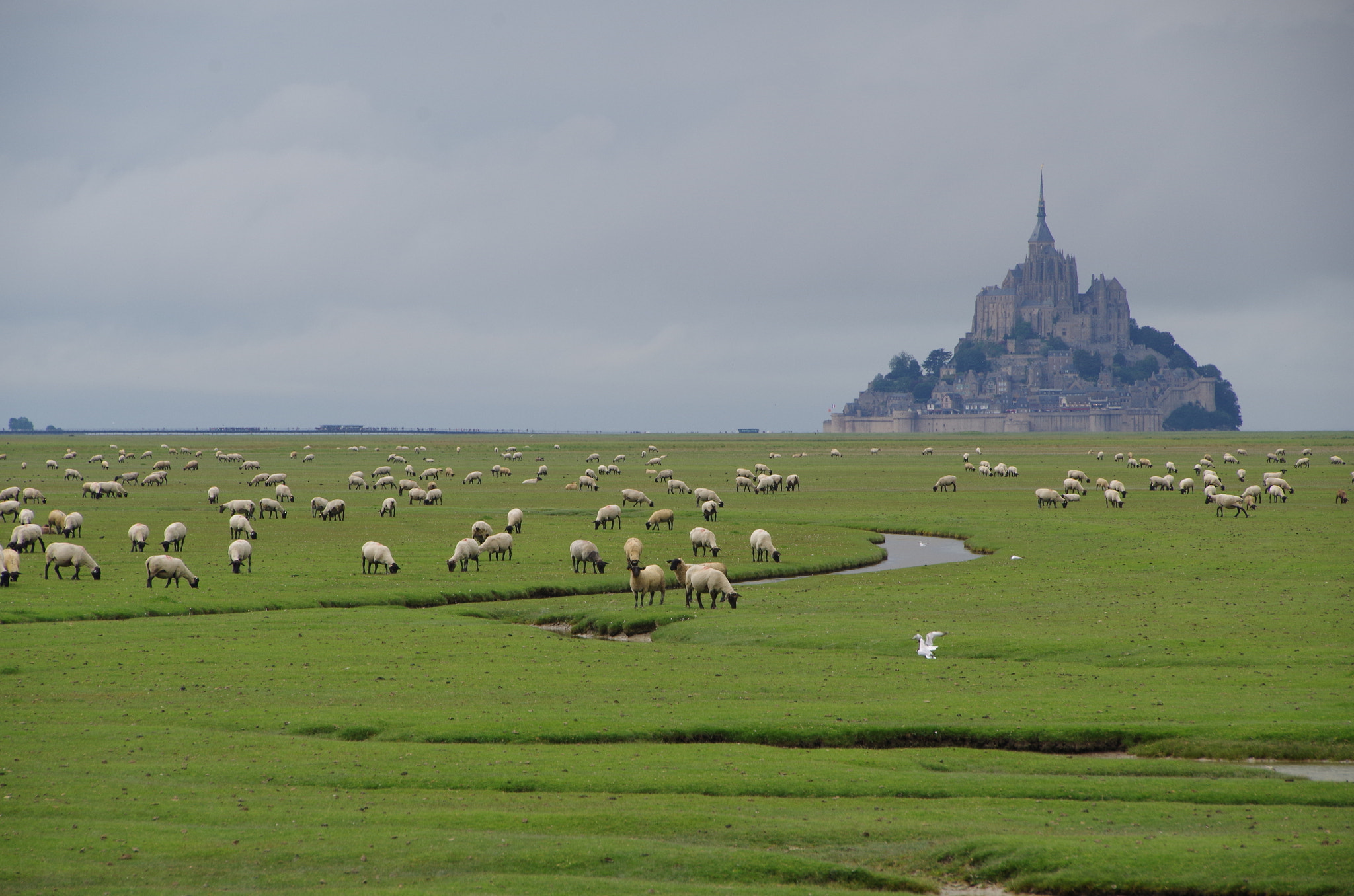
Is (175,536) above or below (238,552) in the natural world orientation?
above

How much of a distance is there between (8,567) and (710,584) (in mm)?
22318

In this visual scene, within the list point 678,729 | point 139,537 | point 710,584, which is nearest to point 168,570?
point 139,537

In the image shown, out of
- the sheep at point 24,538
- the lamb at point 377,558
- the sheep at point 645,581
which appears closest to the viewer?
the sheep at point 645,581

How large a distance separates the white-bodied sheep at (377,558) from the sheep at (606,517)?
16.3m

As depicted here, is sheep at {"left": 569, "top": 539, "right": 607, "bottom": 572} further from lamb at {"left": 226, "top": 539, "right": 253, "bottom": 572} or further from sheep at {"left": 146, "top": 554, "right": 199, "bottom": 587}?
sheep at {"left": 146, "top": 554, "right": 199, "bottom": 587}

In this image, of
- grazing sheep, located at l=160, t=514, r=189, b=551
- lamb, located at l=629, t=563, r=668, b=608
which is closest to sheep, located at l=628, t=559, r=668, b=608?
lamb, located at l=629, t=563, r=668, b=608

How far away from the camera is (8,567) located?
36.5 metres

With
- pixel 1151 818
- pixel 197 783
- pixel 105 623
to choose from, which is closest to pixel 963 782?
pixel 1151 818

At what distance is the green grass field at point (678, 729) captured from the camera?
47.2 ft

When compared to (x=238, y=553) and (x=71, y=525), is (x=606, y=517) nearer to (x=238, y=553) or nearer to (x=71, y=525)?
(x=238, y=553)

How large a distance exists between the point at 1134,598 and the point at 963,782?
751 inches

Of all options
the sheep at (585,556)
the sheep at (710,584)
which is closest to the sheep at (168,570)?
the sheep at (585,556)

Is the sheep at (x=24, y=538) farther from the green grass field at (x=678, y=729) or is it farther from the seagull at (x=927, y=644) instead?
the seagull at (x=927, y=644)

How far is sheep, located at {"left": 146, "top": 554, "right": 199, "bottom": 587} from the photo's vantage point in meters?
36.0
